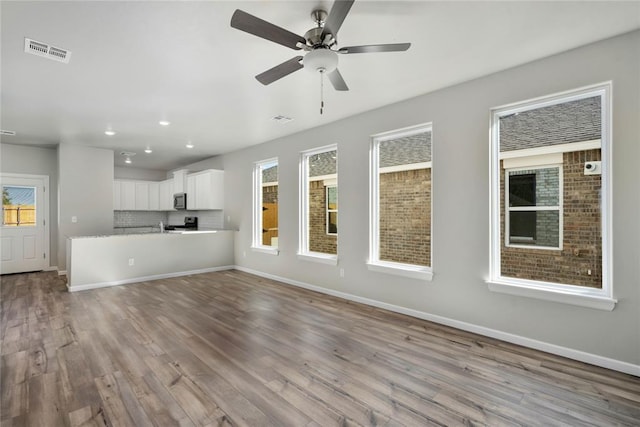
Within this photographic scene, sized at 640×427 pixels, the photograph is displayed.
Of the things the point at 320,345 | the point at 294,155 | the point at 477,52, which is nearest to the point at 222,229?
the point at 294,155

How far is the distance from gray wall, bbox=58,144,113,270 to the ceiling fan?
18.3 ft

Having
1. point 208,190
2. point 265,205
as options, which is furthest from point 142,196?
point 265,205

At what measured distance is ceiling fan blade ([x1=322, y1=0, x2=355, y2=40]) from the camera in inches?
64.3

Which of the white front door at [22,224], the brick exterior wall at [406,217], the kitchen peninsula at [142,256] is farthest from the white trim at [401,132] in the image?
the white front door at [22,224]

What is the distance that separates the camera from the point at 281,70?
7.75ft

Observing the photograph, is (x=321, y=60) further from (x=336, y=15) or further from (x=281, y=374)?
(x=281, y=374)

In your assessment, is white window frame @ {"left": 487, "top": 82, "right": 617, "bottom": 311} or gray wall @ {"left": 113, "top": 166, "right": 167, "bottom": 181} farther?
gray wall @ {"left": 113, "top": 166, "right": 167, "bottom": 181}

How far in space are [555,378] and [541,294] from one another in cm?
71

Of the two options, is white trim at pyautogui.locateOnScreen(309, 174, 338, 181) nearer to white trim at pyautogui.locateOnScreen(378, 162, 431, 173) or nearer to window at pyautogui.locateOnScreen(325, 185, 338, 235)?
window at pyautogui.locateOnScreen(325, 185, 338, 235)

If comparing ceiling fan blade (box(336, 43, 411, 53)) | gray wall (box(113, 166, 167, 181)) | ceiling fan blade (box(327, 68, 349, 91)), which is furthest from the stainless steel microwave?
ceiling fan blade (box(336, 43, 411, 53))

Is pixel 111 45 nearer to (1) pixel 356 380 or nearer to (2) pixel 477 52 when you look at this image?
(2) pixel 477 52

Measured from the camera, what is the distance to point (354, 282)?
4.36 metres

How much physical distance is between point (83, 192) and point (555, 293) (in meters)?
7.63

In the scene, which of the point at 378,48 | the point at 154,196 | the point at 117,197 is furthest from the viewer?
the point at 154,196
